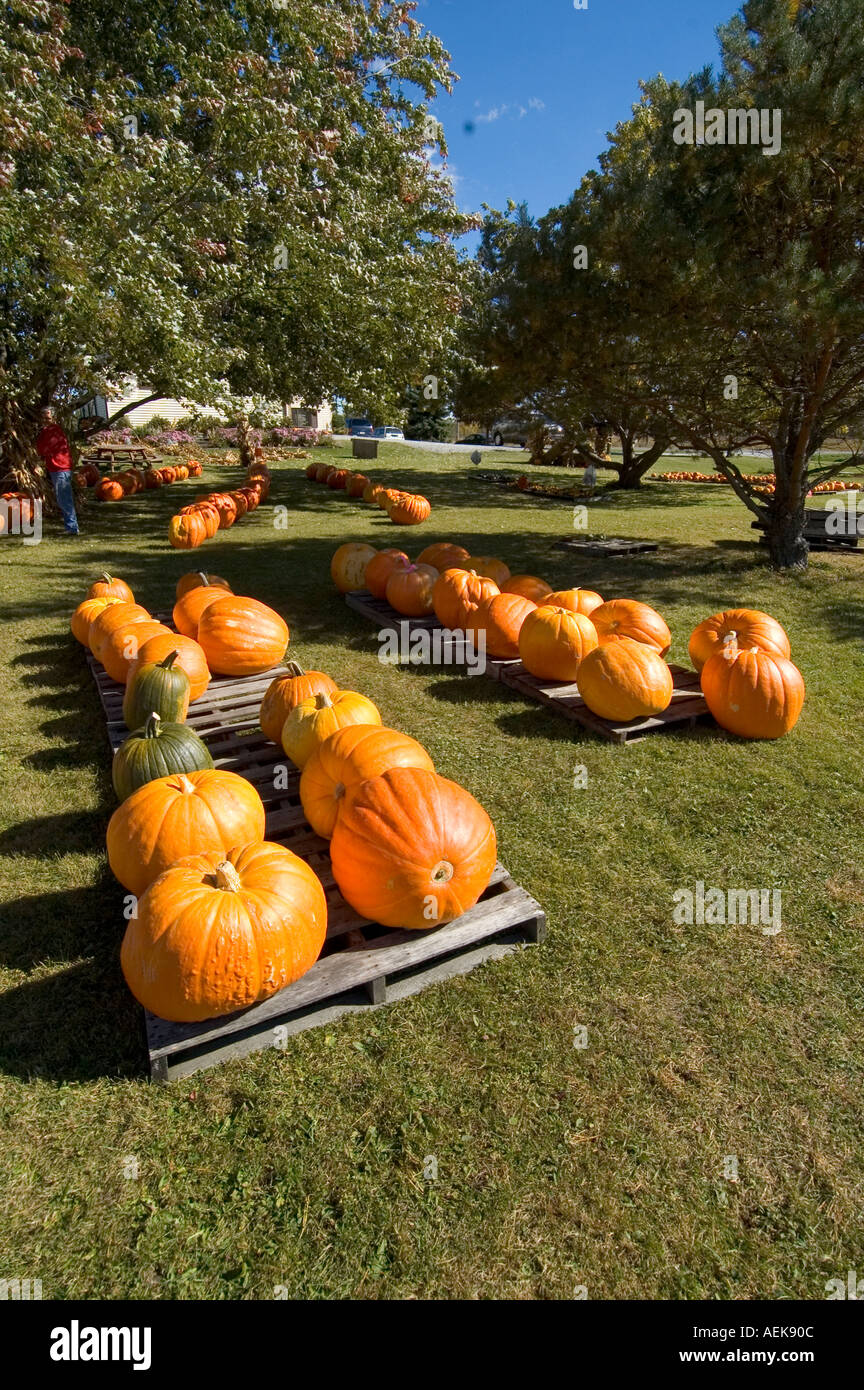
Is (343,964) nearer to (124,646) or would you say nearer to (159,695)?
(159,695)

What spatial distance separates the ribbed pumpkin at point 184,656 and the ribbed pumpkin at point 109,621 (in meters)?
0.67

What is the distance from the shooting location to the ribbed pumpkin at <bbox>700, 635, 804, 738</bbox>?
16.7 feet

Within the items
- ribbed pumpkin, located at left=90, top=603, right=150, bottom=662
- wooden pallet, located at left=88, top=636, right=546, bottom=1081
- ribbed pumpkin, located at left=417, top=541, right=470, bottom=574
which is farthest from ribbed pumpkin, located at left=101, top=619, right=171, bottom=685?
ribbed pumpkin, located at left=417, top=541, right=470, bottom=574

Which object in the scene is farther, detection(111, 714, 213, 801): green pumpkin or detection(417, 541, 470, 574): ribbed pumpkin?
detection(417, 541, 470, 574): ribbed pumpkin

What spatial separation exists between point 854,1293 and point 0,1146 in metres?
2.62

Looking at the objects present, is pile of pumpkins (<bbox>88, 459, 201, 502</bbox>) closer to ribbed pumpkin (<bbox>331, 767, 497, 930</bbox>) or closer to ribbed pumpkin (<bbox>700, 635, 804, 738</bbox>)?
ribbed pumpkin (<bbox>700, 635, 804, 738</bbox>)

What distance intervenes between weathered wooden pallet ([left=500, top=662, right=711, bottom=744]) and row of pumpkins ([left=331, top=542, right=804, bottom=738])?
0.23 feet

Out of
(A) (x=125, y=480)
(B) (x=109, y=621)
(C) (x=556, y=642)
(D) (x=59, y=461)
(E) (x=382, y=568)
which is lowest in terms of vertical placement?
(C) (x=556, y=642)

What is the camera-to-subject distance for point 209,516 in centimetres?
1307

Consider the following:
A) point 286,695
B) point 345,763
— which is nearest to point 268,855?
point 345,763

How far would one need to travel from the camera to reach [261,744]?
4945 millimetres

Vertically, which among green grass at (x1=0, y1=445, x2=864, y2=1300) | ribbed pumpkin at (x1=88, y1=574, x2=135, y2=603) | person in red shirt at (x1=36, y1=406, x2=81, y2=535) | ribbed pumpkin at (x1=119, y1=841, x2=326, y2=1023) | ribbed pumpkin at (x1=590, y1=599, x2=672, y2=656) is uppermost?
person in red shirt at (x1=36, y1=406, x2=81, y2=535)

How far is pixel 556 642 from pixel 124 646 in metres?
3.39
